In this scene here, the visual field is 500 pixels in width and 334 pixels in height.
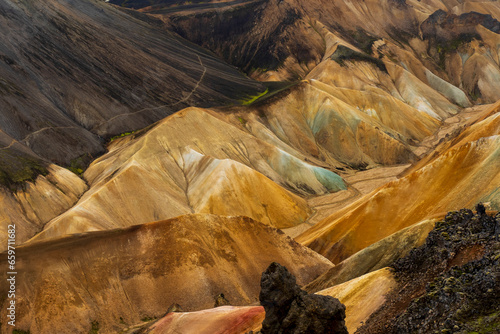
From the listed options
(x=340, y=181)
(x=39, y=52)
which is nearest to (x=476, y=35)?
(x=340, y=181)

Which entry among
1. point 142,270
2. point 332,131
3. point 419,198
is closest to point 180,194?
point 142,270

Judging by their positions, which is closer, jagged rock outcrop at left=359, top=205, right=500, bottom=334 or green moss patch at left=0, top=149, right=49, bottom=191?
jagged rock outcrop at left=359, top=205, right=500, bottom=334

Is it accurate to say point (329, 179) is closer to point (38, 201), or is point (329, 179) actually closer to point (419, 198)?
point (419, 198)

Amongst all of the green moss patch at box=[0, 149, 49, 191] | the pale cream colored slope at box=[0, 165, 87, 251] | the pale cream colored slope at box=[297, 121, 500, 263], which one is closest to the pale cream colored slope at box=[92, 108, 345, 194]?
the pale cream colored slope at box=[0, 165, 87, 251]

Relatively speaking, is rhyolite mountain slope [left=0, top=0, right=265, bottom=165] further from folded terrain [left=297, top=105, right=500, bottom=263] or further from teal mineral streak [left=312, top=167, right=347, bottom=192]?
folded terrain [left=297, top=105, right=500, bottom=263]

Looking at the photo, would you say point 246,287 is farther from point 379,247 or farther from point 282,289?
point 282,289

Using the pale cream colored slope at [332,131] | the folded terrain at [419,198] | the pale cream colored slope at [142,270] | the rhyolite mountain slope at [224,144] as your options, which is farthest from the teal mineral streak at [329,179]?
the pale cream colored slope at [142,270]

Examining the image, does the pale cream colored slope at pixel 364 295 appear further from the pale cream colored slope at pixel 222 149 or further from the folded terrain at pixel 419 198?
the pale cream colored slope at pixel 222 149
